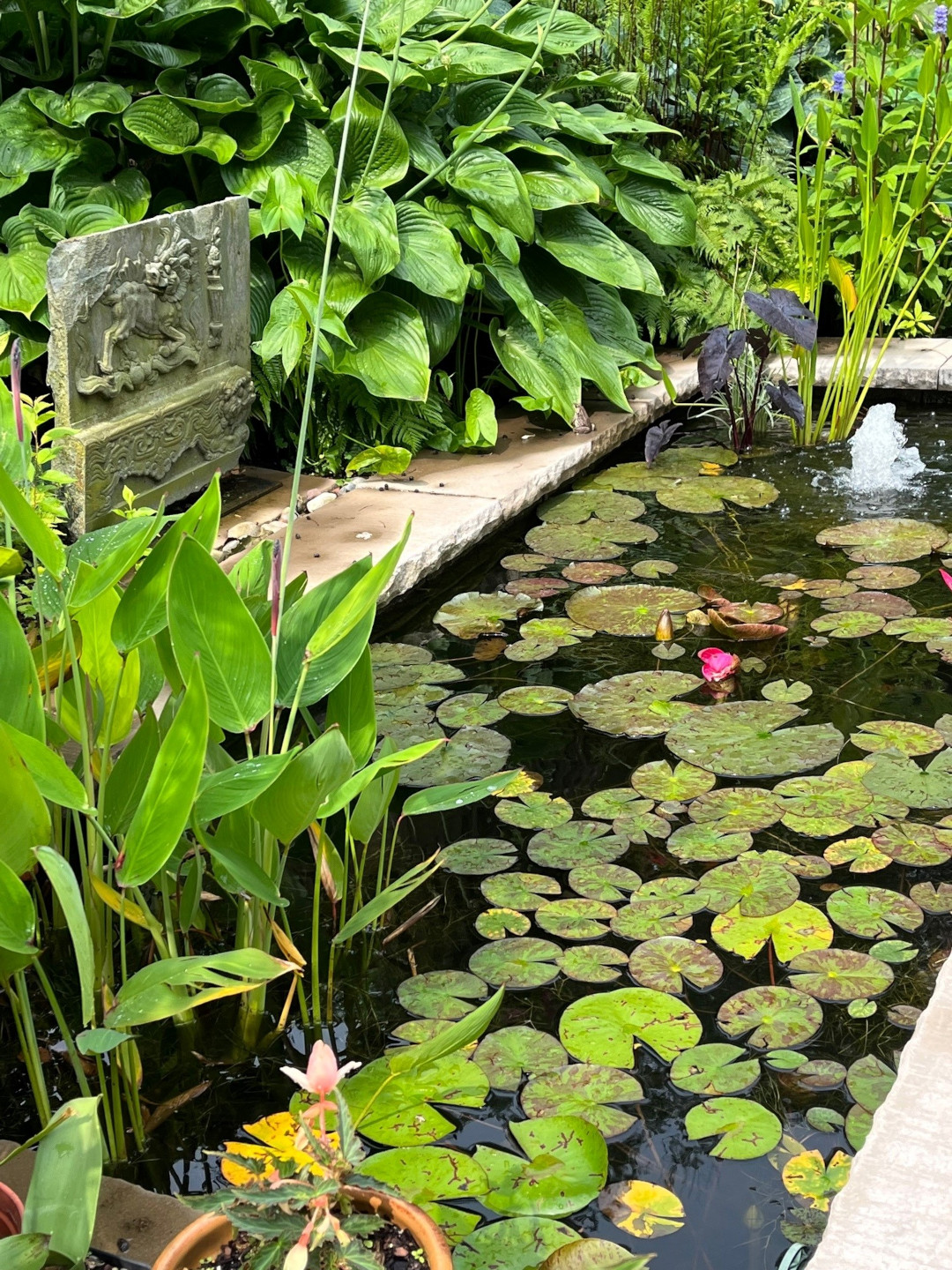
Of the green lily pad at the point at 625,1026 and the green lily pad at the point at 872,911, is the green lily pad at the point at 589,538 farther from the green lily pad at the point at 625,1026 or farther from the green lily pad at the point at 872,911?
the green lily pad at the point at 625,1026

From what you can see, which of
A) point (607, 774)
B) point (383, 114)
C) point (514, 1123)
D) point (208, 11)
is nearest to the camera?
point (514, 1123)

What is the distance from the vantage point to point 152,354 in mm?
3525

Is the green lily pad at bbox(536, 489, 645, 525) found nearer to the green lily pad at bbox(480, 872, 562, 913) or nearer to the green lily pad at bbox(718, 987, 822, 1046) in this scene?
the green lily pad at bbox(480, 872, 562, 913)

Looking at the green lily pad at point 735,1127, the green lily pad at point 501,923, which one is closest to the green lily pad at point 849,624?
the green lily pad at point 501,923

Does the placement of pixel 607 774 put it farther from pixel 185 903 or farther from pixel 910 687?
pixel 185 903

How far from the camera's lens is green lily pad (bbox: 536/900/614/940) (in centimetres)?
214

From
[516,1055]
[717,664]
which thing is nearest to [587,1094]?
[516,1055]

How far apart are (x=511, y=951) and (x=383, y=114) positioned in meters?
2.66

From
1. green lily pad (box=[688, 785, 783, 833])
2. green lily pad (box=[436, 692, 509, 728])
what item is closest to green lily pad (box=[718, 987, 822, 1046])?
green lily pad (box=[688, 785, 783, 833])

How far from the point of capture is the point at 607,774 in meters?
2.65

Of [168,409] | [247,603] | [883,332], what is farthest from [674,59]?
[247,603]

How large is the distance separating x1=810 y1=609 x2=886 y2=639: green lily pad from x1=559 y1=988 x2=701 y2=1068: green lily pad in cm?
144

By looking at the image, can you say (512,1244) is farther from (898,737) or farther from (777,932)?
(898,737)

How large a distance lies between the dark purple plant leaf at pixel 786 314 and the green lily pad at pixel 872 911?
7.73 ft
